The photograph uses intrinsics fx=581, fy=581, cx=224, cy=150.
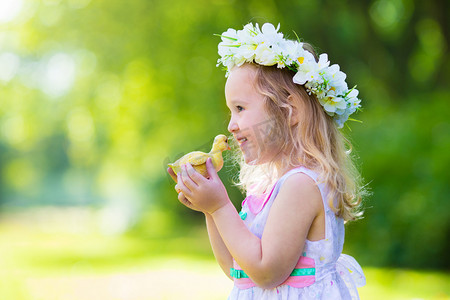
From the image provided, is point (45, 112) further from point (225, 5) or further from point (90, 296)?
point (90, 296)

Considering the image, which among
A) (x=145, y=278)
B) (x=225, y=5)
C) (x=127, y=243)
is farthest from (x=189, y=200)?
(x=127, y=243)

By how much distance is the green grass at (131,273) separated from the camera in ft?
23.3

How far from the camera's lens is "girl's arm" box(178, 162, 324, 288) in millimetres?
1993

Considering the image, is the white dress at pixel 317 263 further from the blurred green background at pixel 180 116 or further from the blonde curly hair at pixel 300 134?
the blurred green background at pixel 180 116

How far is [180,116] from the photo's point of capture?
555 inches

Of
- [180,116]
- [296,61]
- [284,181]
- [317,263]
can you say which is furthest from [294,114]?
[180,116]

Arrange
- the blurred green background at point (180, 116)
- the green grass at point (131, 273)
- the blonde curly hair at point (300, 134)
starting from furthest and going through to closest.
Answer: the blurred green background at point (180, 116) → the green grass at point (131, 273) → the blonde curly hair at point (300, 134)

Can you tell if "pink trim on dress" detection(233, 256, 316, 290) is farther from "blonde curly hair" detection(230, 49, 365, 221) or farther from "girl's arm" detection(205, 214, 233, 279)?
"girl's arm" detection(205, 214, 233, 279)

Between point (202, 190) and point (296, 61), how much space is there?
0.64 meters

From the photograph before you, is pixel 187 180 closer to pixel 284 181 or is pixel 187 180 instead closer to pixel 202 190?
pixel 202 190

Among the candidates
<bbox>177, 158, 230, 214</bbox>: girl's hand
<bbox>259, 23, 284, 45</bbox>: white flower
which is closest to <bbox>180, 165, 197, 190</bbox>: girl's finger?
<bbox>177, 158, 230, 214</bbox>: girl's hand

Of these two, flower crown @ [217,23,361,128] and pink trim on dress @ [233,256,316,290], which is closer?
pink trim on dress @ [233,256,316,290]

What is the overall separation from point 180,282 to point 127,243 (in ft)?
27.2

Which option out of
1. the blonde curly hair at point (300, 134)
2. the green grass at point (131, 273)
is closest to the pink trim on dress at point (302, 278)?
the blonde curly hair at point (300, 134)
